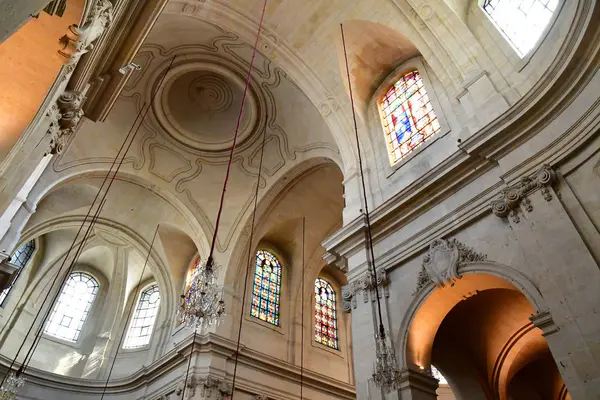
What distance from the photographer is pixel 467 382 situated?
8781 mm

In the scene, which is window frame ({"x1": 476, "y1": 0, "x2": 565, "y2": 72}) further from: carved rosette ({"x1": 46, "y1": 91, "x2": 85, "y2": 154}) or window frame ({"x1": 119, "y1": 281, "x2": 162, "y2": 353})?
window frame ({"x1": 119, "y1": 281, "x2": 162, "y2": 353})

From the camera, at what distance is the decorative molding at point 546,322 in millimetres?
5242

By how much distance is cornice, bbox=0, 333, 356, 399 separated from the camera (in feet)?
Answer: 39.5

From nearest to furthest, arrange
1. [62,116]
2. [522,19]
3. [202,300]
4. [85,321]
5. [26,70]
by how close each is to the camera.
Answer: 1. [26,70]
2. [62,116]
3. [202,300]
4. [522,19]
5. [85,321]

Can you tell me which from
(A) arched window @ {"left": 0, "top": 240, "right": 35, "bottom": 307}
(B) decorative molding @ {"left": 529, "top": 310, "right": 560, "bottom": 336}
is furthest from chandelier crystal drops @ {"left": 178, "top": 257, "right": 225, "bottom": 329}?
(A) arched window @ {"left": 0, "top": 240, "right": 35, "bottom": 307}

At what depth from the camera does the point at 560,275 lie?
538 cm

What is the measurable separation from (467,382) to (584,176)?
509 cm

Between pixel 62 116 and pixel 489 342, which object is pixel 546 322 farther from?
pixel 62 116

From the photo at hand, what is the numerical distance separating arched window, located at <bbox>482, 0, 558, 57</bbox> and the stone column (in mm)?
2798

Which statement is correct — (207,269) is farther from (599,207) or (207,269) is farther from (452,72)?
(452,72)

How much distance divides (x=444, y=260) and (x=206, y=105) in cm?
947

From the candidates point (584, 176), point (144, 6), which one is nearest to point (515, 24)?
point (584, 176)

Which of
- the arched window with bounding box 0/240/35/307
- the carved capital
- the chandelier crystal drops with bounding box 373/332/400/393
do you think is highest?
the arched window with bounding box 0/240/35/307

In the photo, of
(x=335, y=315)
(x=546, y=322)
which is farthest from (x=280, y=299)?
(x=546, y=322)
